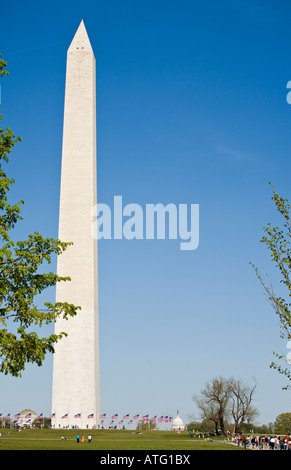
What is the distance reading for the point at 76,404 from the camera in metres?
61.6

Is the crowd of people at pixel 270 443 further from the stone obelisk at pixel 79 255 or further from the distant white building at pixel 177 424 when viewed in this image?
the distant white building at pixel 177 424

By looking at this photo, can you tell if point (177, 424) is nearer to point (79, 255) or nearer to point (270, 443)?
point (79, 255)

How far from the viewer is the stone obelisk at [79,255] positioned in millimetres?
61656

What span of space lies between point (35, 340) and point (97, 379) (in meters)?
47.1

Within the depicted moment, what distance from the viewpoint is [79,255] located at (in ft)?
213

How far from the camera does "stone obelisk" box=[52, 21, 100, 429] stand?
61656mm

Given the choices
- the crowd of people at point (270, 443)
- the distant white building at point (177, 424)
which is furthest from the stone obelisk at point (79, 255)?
the distant white building at point (177, 424)

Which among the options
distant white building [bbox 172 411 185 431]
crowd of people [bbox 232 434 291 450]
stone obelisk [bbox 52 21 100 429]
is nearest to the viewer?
crowd of people [bbox 232 434 291 450]

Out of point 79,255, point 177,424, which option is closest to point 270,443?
point 79,255

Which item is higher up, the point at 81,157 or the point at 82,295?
the point at 81,157

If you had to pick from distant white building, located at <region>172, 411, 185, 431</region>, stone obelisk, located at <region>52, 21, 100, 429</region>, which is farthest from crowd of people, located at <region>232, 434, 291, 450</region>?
distant white building, located at <region>172, 411, 185, 431</region>

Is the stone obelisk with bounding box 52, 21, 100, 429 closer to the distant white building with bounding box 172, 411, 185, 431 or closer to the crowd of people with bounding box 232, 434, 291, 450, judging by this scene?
the crowd of people with bounding box 232, 434, 291, 450
